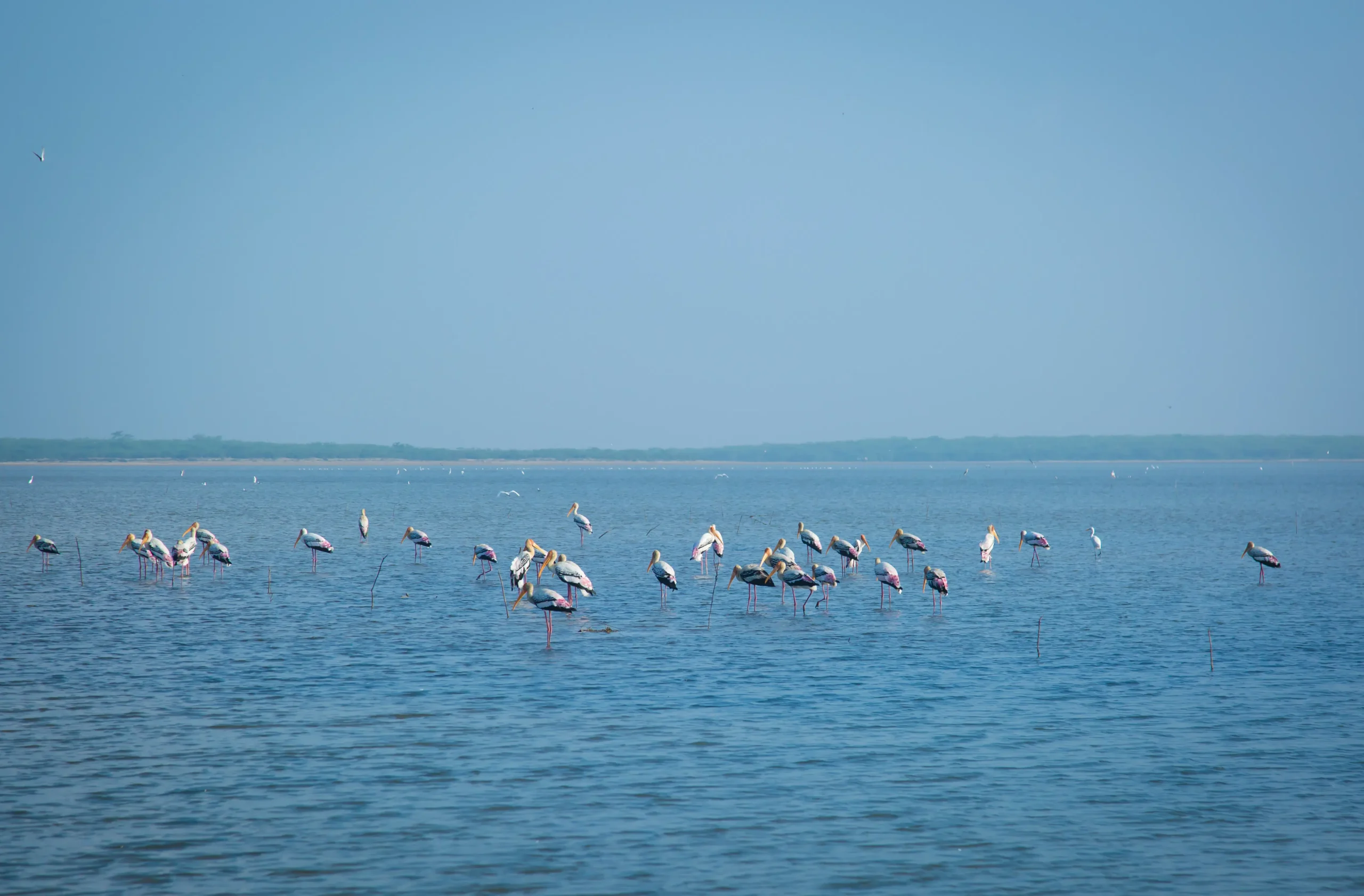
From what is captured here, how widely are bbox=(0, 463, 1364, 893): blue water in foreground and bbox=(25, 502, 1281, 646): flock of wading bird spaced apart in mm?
668

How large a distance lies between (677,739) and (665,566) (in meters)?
12.3

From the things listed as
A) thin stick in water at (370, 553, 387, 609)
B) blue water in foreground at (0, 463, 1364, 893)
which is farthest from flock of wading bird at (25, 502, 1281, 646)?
thin stick in water at (370, 553, 387, 609)

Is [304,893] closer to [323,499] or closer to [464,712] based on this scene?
[464,712]

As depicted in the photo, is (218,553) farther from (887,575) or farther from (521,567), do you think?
(887,575)

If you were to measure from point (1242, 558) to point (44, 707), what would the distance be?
33792mm

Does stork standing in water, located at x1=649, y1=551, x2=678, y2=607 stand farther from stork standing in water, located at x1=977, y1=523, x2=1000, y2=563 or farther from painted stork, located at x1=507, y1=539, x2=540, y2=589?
stork standing in water, located at x1=977, y1=523, x2=1000, y2=563

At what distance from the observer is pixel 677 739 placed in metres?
12.4

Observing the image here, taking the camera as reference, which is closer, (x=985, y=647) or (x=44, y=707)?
(x=44, y=707)

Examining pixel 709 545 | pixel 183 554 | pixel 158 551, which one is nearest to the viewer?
pixel 158 551

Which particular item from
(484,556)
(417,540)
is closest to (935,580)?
(484,556)

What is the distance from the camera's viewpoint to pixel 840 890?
27.8ft

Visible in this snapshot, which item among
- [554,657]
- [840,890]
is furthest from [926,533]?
[840,890]

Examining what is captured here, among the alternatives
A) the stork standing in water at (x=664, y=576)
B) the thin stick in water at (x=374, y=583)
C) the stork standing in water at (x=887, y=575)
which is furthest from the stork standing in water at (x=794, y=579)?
the thin stick in water at (x=374, y=583)

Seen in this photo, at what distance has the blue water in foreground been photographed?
29.3 feet
